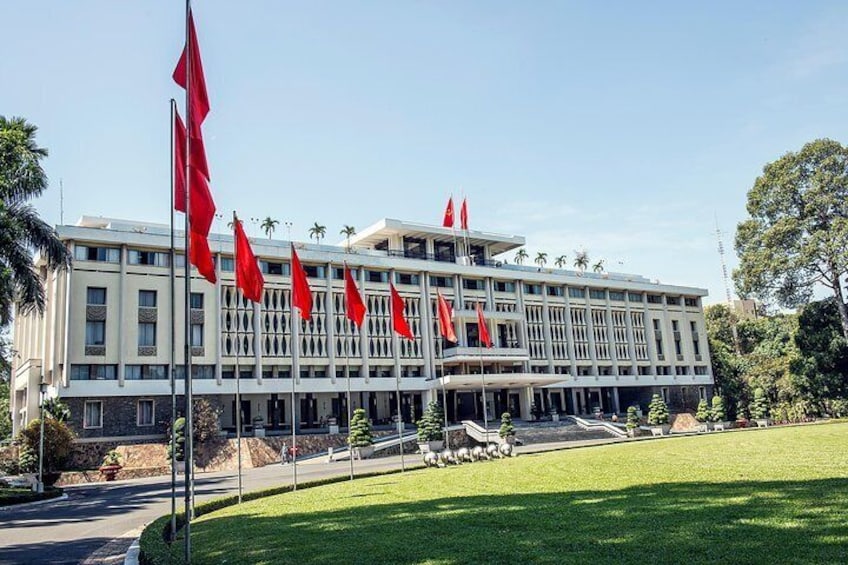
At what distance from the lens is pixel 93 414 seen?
38500mm

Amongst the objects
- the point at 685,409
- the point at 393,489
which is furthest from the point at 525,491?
the point at 685,409

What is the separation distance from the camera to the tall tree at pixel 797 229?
4291 cm

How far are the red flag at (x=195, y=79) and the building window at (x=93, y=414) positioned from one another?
1276 inches

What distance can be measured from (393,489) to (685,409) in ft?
166

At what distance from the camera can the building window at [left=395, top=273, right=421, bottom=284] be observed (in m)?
51.5

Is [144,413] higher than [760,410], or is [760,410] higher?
[144,413]

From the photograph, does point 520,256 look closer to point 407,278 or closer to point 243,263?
point 407,278

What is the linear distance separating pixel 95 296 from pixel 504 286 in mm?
30370

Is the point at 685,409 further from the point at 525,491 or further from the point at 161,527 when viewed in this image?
the point at 161,527

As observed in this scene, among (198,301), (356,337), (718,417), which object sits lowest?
(718,417)

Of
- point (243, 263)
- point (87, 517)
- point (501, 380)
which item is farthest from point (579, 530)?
point (501, 380)

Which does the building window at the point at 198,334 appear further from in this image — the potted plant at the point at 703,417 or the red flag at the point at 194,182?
the potted plant at the point at 703,417

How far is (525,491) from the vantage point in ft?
47.0

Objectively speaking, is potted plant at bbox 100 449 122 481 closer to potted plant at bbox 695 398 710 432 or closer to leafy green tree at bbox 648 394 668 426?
leafy green tree at bbox 648 394 668 426
